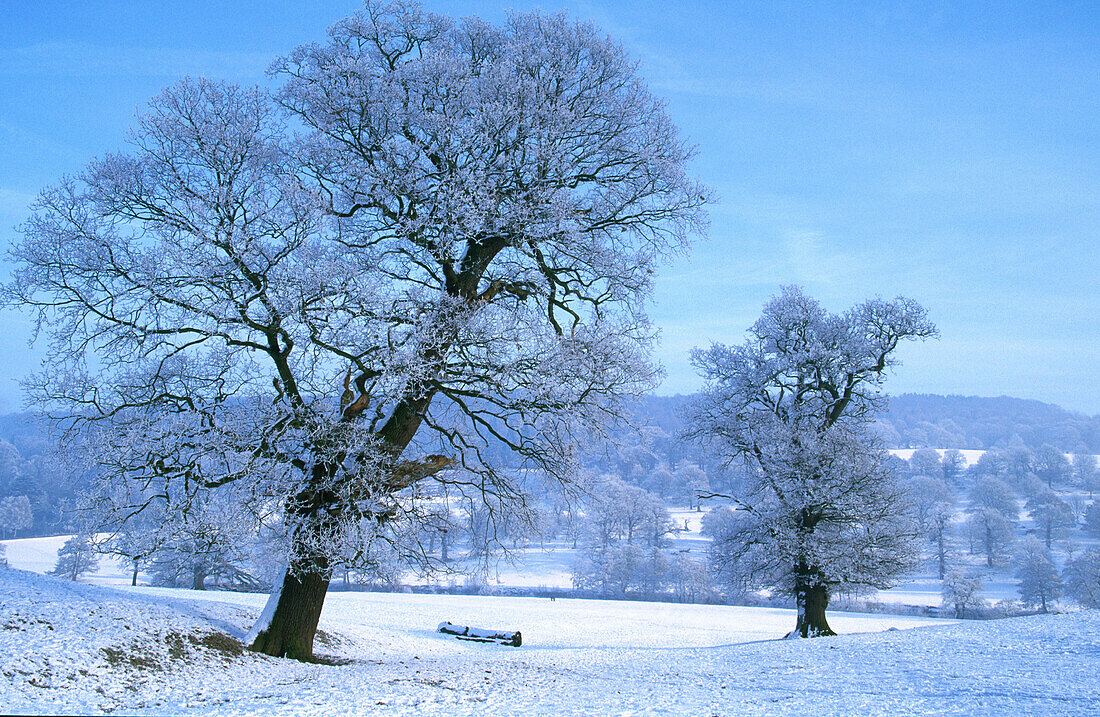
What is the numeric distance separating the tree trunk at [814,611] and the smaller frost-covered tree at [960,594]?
132 ft

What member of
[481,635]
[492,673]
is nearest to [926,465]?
[481,635]

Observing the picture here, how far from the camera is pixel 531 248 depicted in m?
10.9

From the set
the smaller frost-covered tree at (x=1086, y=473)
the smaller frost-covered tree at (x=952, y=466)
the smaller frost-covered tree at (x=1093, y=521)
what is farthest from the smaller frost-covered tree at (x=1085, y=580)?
the smaller frost-covered tree at (x=1086, y=473)

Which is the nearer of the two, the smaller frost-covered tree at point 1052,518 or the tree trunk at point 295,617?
the tree trunk at point 295,617

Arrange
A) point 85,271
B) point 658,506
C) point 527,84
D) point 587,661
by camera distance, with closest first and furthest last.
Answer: point 85,271 < point 527,84 < point 587,661 < point 658,506

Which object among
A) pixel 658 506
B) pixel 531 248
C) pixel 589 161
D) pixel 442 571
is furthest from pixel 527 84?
pixel 658 506

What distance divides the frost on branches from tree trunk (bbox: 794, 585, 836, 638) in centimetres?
3

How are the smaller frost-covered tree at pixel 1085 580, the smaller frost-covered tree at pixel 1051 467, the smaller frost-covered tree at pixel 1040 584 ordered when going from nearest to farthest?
the smaller frost-covered tree at pixel 1085 580
the smaller frost-covered tree at pixel 1040 584
the smaller frost-covered tree at pixel 1051 467

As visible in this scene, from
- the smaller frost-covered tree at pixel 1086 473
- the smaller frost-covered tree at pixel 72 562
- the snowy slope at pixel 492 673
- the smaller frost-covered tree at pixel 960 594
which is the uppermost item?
the smaller frost-covered tree at pixel 1086 473

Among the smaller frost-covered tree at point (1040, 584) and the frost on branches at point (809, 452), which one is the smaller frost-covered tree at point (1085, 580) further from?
the frost on branches at point (809, 452)

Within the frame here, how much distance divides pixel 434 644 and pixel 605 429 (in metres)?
10.00

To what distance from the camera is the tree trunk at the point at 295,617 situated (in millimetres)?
9656

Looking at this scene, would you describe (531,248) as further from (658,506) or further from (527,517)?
(658,506)

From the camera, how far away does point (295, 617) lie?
9.90 m
